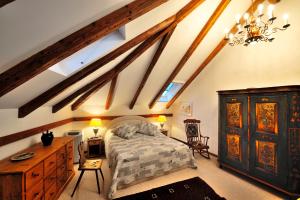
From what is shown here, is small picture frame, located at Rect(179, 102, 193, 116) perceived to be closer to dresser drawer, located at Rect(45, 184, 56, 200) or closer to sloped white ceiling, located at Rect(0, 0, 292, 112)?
sloped white ceiling, located at Rect(0, 0, 292, 112)

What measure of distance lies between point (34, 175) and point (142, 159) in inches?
70.3

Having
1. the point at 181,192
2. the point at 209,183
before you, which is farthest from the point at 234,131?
the point at 181,192

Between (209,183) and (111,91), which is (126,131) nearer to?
(111,91)

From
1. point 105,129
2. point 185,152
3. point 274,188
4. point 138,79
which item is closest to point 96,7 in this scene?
point 138,79

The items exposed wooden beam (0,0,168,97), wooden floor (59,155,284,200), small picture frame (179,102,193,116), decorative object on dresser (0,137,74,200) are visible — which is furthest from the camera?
small picture frame (179,102,193,116)

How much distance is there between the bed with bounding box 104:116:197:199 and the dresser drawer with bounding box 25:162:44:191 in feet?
3.75

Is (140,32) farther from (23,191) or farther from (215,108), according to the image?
(215,108)

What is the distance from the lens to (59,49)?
4.89ft

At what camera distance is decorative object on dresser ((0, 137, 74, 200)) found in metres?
1.67

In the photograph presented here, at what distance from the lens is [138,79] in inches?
167

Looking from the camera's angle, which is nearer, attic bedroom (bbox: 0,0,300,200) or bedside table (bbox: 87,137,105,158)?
attic bedroom (bbox: 0,0,300,200)

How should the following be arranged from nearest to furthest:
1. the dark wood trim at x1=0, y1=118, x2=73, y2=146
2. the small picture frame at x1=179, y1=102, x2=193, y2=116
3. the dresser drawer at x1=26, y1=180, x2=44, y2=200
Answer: the dresser drawer at x1=26, y1=180, x2=44, y2=200 → the dark wood trim at x1=0, y1=118, x2=73, y2=146 → the small picture frame at x1=179, y1=102, x2=193, y2=116

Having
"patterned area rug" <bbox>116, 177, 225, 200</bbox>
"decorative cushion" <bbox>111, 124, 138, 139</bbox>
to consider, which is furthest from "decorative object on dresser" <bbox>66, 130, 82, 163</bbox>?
"patterned area rug" <bbox>116, 177, 225, 200</bbox>

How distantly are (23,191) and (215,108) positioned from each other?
4370mm
